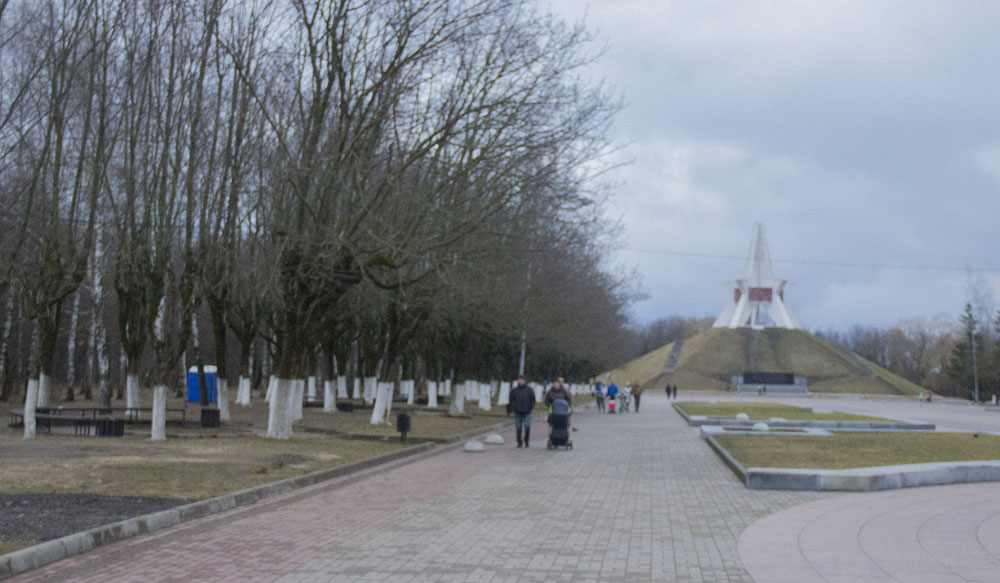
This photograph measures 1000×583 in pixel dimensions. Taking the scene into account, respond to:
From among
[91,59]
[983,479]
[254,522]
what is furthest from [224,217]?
[983,479]

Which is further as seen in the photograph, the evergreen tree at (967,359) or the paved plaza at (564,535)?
the evergreen tree at (967,359)

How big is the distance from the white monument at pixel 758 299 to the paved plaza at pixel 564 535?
126018 millimetres

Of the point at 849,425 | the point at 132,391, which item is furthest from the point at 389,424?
the point at 849,425

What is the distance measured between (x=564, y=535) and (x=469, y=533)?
93 cm

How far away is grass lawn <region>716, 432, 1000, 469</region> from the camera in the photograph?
17.3 metres

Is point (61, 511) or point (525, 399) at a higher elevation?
point (525, 399)

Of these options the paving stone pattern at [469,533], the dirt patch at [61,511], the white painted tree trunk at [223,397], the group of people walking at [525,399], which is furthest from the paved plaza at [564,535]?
the white painted tree trunk at [223,397]

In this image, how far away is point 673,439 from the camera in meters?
27.1

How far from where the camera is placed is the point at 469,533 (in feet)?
32.8

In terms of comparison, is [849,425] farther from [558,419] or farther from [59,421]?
[59,421]

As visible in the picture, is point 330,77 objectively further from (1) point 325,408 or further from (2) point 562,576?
(1) point 325,408

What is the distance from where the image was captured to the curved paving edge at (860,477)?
46.5 feet

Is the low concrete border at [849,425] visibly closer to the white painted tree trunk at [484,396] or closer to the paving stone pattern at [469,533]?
the white painted tree trunk at [484,396]

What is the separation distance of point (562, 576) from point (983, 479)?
10.8m
